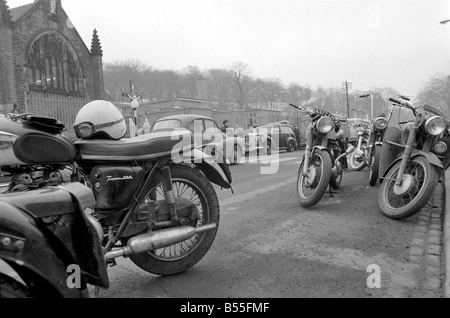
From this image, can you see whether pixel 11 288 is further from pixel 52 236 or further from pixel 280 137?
pixel 280 137

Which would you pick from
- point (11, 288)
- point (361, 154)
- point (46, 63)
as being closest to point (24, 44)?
point (46, 63)

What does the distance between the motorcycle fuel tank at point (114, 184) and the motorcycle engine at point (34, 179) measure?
266 mm

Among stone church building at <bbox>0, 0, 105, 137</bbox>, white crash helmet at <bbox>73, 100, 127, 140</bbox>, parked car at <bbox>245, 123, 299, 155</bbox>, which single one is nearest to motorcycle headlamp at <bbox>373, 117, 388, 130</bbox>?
white crash helmet at <bbox>73, 100, 127, 140</bbox>

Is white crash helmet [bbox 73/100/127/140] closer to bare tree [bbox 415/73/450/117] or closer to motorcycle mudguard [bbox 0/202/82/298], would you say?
motorcycle mudguard [bbox 0/202/82/298]

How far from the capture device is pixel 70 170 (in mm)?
2686

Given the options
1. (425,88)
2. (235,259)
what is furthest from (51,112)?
(425,88)

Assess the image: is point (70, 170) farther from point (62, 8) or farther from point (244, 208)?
point (62, 8)

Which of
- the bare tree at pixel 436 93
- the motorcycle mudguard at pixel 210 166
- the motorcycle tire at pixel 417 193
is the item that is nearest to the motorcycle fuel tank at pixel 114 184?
the motorcycle mudguard at pixel 210 166

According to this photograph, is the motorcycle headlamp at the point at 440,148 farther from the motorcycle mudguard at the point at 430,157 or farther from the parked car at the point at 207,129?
the parked car at the point at 207,129

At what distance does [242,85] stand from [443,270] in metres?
76.1

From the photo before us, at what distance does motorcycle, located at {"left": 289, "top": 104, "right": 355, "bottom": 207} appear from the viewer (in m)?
5.43

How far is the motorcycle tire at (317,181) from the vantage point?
5344 millimetres

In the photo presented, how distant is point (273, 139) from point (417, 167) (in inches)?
626

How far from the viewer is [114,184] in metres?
2.78
